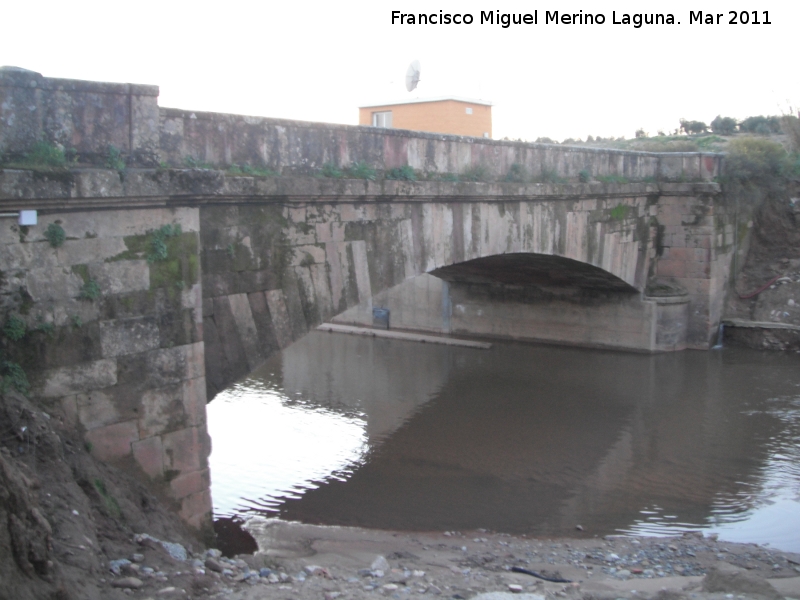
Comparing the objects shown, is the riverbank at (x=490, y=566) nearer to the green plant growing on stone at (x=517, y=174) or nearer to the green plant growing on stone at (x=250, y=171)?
the green plant growing on stone at (x=250, y=171)

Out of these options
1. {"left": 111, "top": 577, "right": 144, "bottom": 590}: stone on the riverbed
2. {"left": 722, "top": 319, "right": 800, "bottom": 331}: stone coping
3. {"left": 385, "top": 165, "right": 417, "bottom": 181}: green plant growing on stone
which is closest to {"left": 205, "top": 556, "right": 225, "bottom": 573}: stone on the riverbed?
{"left": 111, "top": 577, "right": 144, "bottom": 590}: stone on the riverbed

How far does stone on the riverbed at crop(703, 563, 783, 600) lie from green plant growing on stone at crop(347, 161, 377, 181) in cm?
Answer: 437

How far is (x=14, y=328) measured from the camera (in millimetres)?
4566

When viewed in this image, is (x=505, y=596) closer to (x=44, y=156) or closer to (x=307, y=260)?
(x=307, y=260)

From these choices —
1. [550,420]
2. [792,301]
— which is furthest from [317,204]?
[792,301]

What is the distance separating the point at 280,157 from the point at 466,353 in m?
8.92

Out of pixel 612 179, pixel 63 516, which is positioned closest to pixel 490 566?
pixel 63 516

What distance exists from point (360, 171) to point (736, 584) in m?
4.56

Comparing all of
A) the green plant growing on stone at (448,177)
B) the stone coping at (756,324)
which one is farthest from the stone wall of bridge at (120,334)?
the stone coping at (756,324)

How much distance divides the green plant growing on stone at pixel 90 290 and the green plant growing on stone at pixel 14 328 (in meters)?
0.40

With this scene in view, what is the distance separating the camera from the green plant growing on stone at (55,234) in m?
4.71

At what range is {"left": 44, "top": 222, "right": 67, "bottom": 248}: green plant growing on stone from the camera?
4711mm

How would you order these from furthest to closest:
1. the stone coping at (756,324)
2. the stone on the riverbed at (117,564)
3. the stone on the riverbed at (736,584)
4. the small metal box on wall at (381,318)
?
the small metal box on wall at (381,318)
the stone coping at (756,324)
the stone on the riverbed at (736,584)
the stone on the riverbed at (117,564)

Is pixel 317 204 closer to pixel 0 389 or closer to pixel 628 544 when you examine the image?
pixel 0 389
